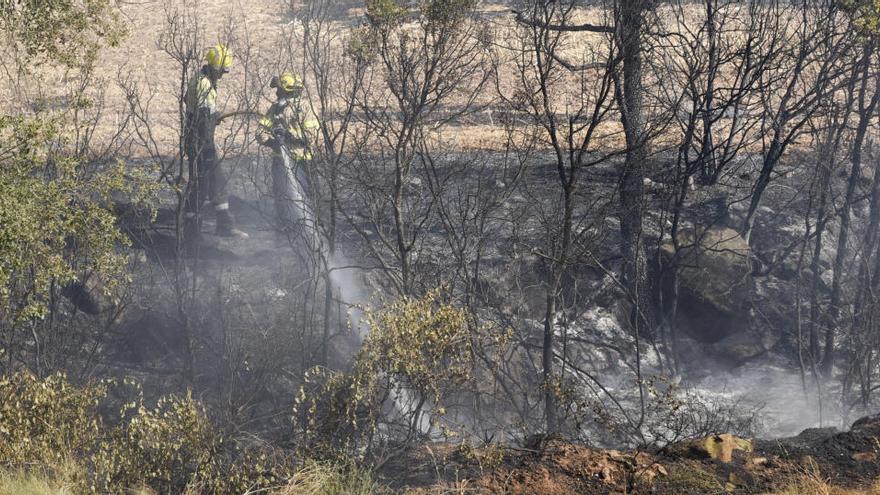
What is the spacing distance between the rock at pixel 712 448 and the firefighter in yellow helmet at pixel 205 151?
937 centimetres

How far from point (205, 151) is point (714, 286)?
8.98 m

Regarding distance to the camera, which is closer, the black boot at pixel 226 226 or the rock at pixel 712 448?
the rock at pixel 712 448

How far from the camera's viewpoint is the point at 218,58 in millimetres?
15062

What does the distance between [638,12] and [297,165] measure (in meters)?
6.04

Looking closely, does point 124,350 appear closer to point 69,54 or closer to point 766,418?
point 69,54

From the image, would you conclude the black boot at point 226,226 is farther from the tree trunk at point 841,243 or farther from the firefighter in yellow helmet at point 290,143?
the tree trunk at point 841,243

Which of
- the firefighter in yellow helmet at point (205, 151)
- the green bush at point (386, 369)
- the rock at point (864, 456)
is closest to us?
the rock at point (864, 456)

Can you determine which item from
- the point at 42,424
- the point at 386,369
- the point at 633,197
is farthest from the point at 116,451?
the point at 633,197

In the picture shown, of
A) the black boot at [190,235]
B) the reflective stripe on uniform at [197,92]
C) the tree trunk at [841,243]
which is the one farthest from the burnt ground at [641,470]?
the black boot at [190,235]

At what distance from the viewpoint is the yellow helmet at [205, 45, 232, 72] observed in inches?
590

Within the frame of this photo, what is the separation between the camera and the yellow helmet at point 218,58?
1498 centimetres

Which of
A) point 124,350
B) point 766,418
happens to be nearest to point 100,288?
point 124,350

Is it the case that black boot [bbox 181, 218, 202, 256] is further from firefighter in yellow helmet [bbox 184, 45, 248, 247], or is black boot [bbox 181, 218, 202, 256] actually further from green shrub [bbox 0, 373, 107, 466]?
green shrub [bbox 0, 373, 107, 466]

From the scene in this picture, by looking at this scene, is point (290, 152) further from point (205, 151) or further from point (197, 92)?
point (205, 151)
